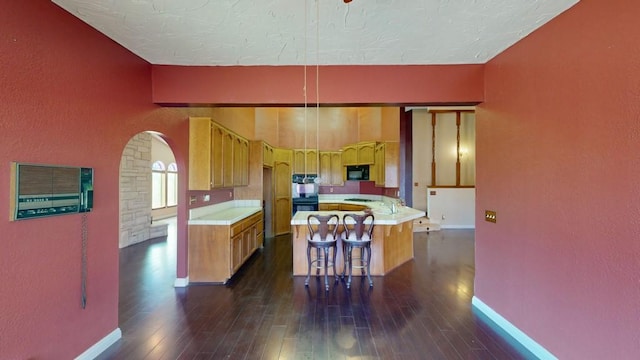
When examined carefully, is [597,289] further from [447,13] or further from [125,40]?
[125,40]

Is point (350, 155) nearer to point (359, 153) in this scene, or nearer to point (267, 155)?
point (359, 153)

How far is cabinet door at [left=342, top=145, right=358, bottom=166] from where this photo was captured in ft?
24.1

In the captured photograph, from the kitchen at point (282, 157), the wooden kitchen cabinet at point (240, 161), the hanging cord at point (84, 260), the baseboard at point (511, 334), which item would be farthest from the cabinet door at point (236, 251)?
the baseboard at point (511, 334)

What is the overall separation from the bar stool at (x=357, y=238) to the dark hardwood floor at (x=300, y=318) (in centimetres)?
29

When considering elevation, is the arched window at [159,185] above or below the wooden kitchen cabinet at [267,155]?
below

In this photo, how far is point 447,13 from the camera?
6.90 ft

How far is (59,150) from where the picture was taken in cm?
205

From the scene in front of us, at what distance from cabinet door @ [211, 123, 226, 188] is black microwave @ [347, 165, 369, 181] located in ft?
12.4

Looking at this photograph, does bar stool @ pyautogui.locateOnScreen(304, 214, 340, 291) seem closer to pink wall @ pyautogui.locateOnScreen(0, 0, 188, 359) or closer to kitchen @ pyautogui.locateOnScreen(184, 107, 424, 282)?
kitchen @ pyautogui.locateOnScreen(184, 107, 424, 282)

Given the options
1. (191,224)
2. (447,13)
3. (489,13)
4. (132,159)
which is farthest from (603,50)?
(132,159)

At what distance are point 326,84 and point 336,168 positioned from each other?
5082 mm

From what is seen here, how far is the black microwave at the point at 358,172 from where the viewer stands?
7062 millimetres

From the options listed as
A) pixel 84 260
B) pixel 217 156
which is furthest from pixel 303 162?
pixel 84 260

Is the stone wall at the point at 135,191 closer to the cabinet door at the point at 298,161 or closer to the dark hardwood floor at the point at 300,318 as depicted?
the dark hardwood floor at the point at 300,318
